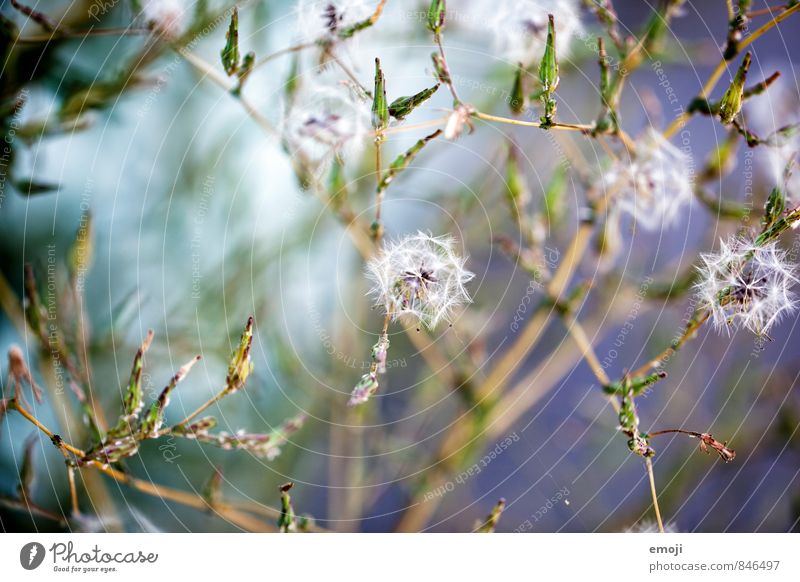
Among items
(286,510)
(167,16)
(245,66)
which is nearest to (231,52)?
(245,66)

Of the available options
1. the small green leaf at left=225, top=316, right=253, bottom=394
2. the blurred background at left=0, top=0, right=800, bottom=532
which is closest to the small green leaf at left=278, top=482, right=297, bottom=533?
the small green leaf at left=225, top=316, right=253, bottom=394

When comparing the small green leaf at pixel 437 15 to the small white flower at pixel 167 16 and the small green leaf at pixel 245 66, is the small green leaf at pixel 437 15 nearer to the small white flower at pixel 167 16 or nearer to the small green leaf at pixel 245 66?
the small green leaf at pixel 245 66

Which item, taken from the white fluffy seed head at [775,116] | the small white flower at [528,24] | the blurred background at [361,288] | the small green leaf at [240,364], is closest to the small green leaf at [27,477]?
the blurred background at [361,288]

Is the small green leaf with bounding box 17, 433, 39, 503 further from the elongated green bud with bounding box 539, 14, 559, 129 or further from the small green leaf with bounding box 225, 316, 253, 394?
the elongated green bud with bounding box 539, 14, 559, 129

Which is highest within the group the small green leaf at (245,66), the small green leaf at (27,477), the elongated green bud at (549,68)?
the small green leaf at (245,66)

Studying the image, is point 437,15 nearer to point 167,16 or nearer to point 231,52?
point 231,52

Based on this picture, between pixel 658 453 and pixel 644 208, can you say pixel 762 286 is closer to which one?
pixel 644 208
